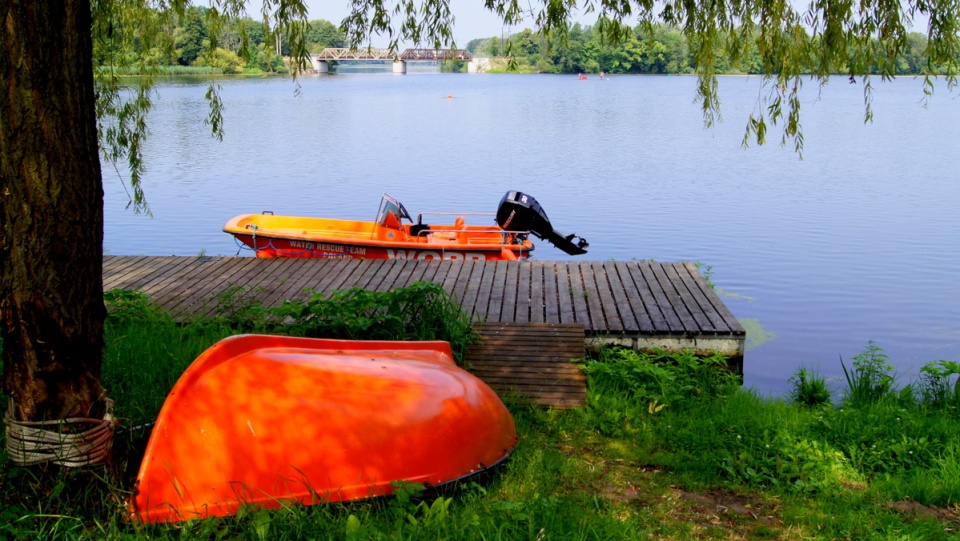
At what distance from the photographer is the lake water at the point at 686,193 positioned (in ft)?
35.6

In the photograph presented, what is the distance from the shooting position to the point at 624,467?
13.5ft

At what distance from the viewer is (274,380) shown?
132 inches

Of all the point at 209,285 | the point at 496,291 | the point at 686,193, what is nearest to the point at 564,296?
the point at 496,291

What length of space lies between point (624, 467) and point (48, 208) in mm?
→ 2672

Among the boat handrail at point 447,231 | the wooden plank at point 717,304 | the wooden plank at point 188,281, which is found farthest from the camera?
the boat handrail at point 447,231

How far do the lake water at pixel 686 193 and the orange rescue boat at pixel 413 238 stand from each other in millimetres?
2769

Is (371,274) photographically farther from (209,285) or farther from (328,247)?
(328,247)

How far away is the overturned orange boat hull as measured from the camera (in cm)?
317

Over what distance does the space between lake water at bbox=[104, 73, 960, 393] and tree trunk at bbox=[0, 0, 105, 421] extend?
20.9ft

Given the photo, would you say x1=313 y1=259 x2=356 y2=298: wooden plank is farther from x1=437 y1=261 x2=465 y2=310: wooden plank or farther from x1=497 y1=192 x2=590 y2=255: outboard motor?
x1=497 y1=192 x2=590 y2=255: outboard motor

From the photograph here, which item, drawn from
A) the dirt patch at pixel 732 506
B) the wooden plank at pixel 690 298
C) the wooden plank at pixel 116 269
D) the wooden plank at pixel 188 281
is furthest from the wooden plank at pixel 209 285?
the dirt patch at pixel 732 506

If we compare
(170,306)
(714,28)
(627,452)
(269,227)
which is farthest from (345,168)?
(627,452)

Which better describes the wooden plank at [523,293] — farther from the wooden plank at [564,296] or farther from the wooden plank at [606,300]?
the wooden plank at [606,300]

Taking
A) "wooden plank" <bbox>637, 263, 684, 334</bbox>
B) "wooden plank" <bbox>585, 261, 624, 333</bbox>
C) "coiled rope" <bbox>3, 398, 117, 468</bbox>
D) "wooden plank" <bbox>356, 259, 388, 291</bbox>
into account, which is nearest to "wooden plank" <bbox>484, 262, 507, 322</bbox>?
"wooden plank" <bbox>585, 261, 624, 333</bbox>
